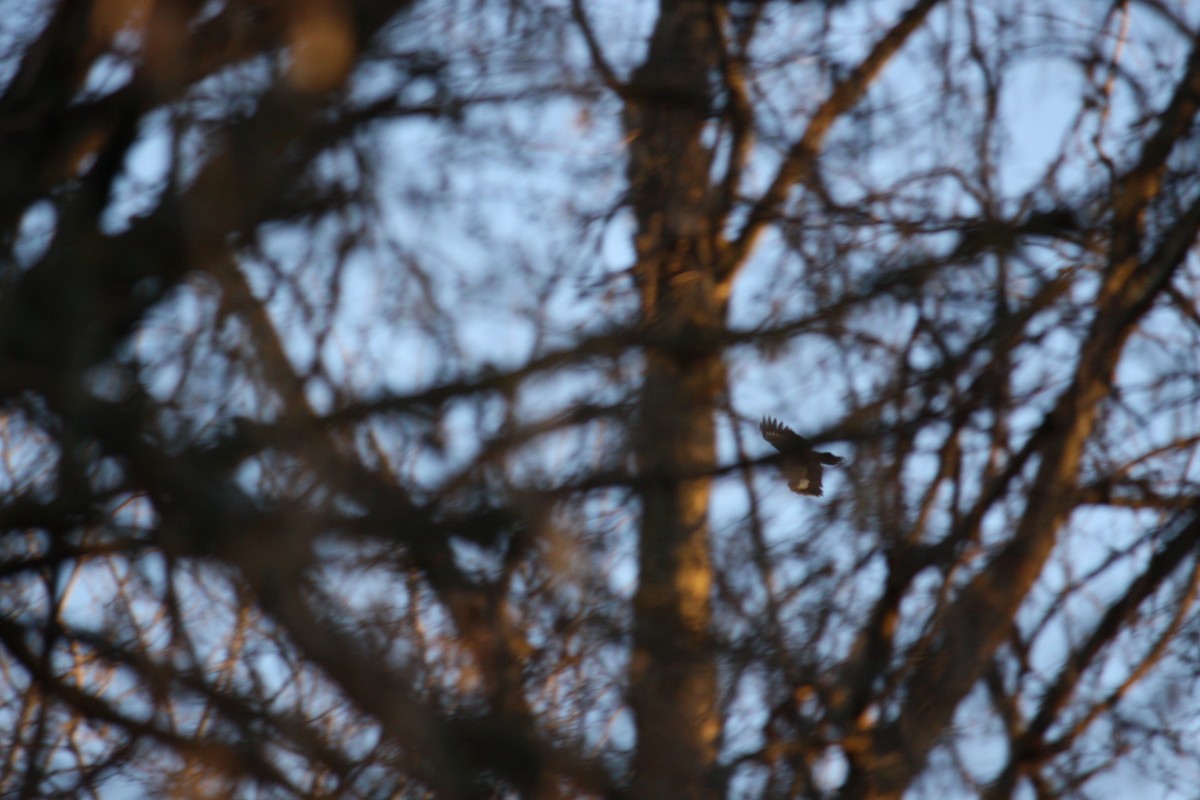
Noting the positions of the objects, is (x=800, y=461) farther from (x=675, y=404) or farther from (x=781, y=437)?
(x=675, y=404)

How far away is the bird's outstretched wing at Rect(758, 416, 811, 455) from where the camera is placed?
231 cm

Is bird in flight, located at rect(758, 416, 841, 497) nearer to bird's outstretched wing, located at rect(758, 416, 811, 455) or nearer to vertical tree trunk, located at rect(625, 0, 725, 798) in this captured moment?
bird's outstretched wing, located at rect(758, 416, 811, 455)

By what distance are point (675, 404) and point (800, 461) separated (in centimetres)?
22

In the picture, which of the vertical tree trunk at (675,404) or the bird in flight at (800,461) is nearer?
the vertical tree trunk at (675,404)

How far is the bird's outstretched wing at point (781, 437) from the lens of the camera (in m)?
2.31

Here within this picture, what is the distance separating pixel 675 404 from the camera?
2.28 metres

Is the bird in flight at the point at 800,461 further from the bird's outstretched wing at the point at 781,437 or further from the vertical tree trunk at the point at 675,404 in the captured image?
the vertical tree trunk at the point at 675,404

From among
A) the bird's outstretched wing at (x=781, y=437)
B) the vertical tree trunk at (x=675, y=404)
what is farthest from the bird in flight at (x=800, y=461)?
the vertical tree trunk at (x=675, y=404)

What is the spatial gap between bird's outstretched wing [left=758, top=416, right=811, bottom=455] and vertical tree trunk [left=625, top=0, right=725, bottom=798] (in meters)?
0.10

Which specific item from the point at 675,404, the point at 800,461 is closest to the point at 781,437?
the point at 800,461

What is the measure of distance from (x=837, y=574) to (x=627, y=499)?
0.39m

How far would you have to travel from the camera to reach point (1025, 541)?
2502 millimetres

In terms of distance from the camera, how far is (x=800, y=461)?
7.49 ft

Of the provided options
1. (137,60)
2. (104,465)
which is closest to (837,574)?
(104,465)
